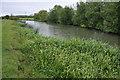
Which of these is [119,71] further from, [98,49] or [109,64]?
[98,49]

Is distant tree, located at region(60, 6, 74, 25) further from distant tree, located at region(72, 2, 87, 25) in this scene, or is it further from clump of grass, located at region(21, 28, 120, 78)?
clump of grass, located at region(21, 28, 120, 78)

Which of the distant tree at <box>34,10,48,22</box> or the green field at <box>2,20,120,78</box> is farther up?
the distant tree at <box>34,10,48,22</box>

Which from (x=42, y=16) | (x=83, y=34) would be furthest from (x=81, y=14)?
(x=42, y=16)

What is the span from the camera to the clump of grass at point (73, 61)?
548 cm

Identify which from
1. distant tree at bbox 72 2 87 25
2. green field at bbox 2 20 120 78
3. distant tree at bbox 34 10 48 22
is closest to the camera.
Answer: green field at bbox 2 20 120 78

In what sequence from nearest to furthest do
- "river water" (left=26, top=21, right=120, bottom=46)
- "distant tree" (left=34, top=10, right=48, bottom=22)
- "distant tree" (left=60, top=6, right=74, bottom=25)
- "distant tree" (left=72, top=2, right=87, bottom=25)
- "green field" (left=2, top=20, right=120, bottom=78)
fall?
"green field" (left=2, top=20, right=120, bottom=78) → "river water" (left=26, top=21, right=120, bottom=46) → "distant tree" (left=72, top=2, right=87, bottom=25) → "distant tree" (left=60, top=6, right=74, bottom=25) → "distant tree" (left=34, top=10, right=48, bottom=22)

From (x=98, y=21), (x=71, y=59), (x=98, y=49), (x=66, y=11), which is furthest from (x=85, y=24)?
(x=71, y=59)

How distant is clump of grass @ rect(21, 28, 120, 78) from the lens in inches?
216

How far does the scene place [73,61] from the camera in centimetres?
614

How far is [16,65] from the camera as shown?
5.72 meters

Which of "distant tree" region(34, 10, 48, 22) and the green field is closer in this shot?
the green field

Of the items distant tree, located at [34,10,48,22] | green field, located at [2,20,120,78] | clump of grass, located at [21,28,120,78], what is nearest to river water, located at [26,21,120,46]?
clump of grass, located at [21,28,120,78]

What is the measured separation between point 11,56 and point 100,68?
3445 millimetres

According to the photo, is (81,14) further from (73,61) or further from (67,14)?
(73,61)
